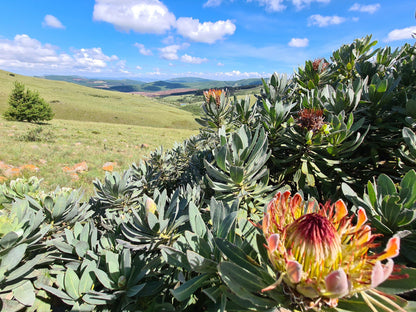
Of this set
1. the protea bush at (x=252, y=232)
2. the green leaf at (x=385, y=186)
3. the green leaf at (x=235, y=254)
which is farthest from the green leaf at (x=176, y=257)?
the green leaf at (x=385, y=186)

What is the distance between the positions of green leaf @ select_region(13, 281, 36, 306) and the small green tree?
48.4m

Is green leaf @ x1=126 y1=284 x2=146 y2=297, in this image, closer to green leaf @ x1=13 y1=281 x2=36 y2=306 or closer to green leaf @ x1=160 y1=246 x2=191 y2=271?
green leaf @ x1=160 y1=246 x2=191 y2=271

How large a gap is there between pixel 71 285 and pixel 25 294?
Result: 254 millimetres

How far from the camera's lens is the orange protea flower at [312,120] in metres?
1.99

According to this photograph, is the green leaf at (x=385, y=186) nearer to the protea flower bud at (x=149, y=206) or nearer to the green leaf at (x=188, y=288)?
the green leaf at (x=188, y=288)

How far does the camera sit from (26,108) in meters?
39.3

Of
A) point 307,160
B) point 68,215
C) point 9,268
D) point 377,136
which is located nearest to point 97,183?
point 68,215

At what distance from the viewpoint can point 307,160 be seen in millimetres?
2021

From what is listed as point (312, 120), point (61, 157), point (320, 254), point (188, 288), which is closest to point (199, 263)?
point (188, 288)

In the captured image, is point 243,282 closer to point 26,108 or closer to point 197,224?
point 197,224

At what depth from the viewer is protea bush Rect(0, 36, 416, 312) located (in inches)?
33.9

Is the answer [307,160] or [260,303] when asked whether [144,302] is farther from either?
[307,160]

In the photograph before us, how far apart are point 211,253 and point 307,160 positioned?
4.37 feet

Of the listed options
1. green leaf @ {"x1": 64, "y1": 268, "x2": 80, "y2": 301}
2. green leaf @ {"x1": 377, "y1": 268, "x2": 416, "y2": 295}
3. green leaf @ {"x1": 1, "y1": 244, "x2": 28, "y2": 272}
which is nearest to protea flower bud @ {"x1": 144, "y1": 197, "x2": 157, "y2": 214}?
green leaf @ {"x1": 64, "y1": 268, "x2": 80, "y2": 301}
